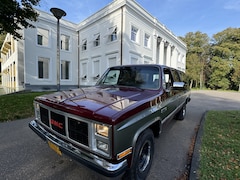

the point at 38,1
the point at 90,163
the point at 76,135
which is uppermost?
the point at 38,1

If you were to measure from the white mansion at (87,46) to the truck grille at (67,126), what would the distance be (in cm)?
1133

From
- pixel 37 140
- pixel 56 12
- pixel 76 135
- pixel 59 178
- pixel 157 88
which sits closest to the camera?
pixel 76 135

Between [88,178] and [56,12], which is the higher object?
[56,12]

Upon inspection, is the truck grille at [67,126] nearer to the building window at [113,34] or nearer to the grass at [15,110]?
the grass at [15,110]

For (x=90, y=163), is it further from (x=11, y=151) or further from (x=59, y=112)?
(x=11, y=151)

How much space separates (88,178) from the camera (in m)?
2.33

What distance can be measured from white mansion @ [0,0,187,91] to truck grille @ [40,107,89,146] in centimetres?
1133

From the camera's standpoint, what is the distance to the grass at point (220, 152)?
241cm

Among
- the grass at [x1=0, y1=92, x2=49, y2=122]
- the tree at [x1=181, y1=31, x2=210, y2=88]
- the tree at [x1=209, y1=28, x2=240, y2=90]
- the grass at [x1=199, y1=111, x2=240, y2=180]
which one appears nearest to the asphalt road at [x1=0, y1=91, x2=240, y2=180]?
the grass at [x1=199, y1=111, x2=240, y2=180]

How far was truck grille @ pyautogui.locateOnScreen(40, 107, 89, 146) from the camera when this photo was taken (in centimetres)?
183

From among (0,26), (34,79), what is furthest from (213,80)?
(0,26)

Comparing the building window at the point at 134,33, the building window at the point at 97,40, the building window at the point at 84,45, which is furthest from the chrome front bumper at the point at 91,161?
the building window at the point at 84,45

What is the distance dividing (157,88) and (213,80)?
118ft

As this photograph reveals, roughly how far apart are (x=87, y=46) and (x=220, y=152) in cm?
1643
